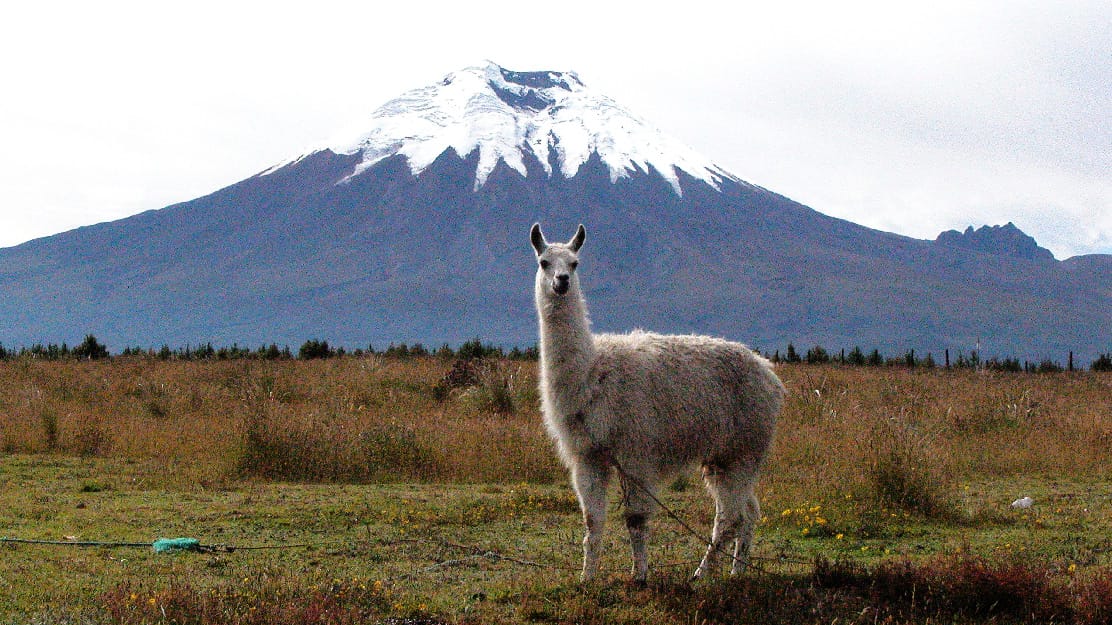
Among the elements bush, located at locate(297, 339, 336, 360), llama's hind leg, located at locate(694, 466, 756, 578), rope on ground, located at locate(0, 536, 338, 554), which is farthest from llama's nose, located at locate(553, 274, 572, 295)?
bush, located at locate(297, 339, 336, 360)

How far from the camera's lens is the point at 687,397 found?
9.04m

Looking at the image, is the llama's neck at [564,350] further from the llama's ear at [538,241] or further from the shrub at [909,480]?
the shrub at [909,480]

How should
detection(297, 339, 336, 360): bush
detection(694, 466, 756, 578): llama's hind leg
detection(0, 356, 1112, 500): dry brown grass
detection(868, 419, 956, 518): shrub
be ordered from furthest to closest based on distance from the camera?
1. detection(297, 339, 336, 360): bush
2. detection(0, 356, 1112, 500): dry brown grass
3. detection(868, 419, 956, 518): shrub
4. detection(694, 466, 756, 578): llama's hind leg

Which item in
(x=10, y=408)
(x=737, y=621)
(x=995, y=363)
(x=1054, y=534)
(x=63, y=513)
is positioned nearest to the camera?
(x=737, y=621)

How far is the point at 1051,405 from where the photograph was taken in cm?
2066

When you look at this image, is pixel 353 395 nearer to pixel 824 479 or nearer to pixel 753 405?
pixel 824 479

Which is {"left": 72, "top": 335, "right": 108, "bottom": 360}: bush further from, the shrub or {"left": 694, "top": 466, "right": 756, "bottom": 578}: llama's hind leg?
{"left": 694, "top": 466, "right": 756, "bottom": 578}: llama's hind leg

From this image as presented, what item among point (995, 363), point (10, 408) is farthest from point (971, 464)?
point (995, 363)

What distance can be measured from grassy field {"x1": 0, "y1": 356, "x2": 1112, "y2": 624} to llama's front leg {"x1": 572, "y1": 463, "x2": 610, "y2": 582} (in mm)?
255

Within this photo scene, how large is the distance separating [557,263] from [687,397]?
66.5 inches

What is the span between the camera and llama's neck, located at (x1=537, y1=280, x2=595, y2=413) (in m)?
8.82

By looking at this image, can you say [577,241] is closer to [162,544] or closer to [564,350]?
[564,350]

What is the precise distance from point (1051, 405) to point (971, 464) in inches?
264

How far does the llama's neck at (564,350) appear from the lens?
882 cm
